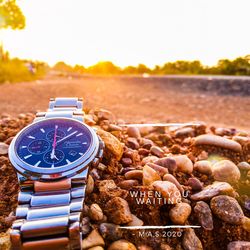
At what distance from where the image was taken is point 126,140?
252 cm

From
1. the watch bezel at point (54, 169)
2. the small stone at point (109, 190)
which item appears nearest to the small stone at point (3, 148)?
the watch bezel at point (54, 169)

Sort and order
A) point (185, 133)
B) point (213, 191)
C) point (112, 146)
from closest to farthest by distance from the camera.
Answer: point (213, 191)
point (112, 146)
point (185, 133)

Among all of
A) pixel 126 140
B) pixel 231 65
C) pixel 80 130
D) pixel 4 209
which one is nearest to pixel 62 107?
pixel 80 130

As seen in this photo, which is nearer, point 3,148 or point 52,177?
point 52,177

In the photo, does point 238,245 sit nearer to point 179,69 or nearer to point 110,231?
point 110,231

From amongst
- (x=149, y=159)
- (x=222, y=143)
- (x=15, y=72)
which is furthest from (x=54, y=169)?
(x=15, y=72)

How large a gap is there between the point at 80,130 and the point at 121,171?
35 cm

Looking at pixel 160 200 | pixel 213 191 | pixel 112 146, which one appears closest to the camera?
pixel 160 200

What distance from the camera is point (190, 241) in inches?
69.2

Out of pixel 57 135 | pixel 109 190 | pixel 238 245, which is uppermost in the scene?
pixel 57 135

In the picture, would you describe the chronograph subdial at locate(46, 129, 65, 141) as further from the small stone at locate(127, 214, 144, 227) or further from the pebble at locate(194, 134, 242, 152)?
the pebble at locate(194, 134, 242, 152)

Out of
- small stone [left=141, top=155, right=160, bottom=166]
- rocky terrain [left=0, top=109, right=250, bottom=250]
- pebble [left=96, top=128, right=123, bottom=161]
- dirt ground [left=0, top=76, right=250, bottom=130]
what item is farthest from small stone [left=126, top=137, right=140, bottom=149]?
dirt ground [left=0, top=76, right=250, bottom=130]

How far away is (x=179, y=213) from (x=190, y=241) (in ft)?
0.48

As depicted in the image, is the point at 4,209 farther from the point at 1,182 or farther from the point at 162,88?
the point at 162,88
